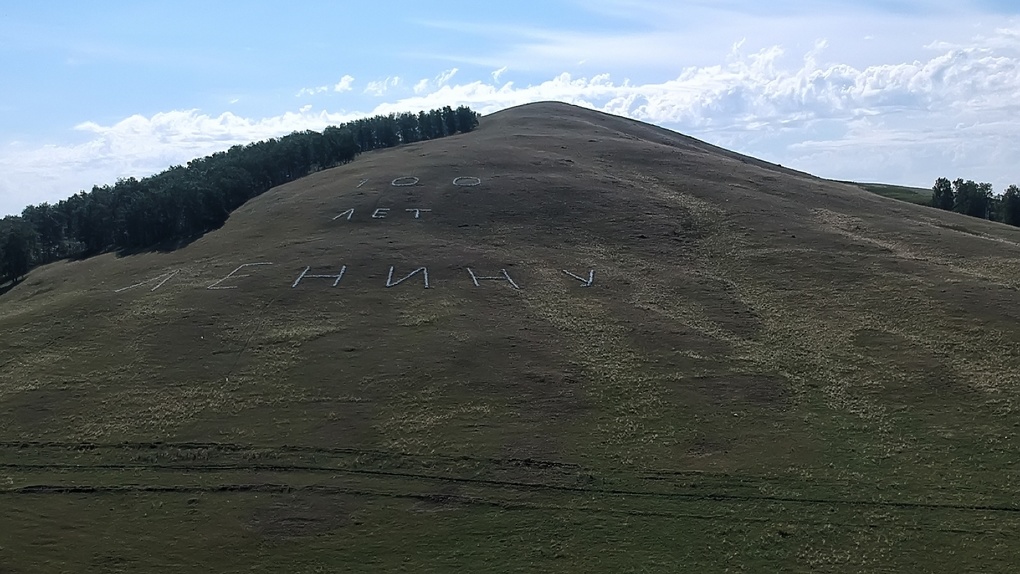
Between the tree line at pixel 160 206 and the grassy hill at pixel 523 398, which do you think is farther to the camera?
the tree line at pixel 160 206

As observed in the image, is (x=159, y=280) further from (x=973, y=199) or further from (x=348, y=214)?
(x=973, y=199)

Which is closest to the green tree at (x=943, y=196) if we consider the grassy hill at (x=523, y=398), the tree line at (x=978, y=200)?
the tree line at (x=978, y=200)

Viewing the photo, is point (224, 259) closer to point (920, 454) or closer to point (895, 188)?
point (920, 454)

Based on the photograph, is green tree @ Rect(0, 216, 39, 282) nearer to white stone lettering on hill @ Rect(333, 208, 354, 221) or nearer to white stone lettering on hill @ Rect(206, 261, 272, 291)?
white stone lettering on hill @ Rect(206, 261, 272, 291)

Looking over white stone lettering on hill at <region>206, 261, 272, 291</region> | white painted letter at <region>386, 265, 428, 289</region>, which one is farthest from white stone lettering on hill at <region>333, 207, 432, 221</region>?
white painted letter at <region>386, 265, 428, 289</region>

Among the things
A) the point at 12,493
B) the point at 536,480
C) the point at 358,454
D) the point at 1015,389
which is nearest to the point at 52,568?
the point at 12,493

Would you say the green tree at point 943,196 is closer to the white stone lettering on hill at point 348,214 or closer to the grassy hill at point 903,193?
the grassy hill at point 903,193

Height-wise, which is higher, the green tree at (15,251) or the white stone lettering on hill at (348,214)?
the white stone lettering on hill at (348,214)
